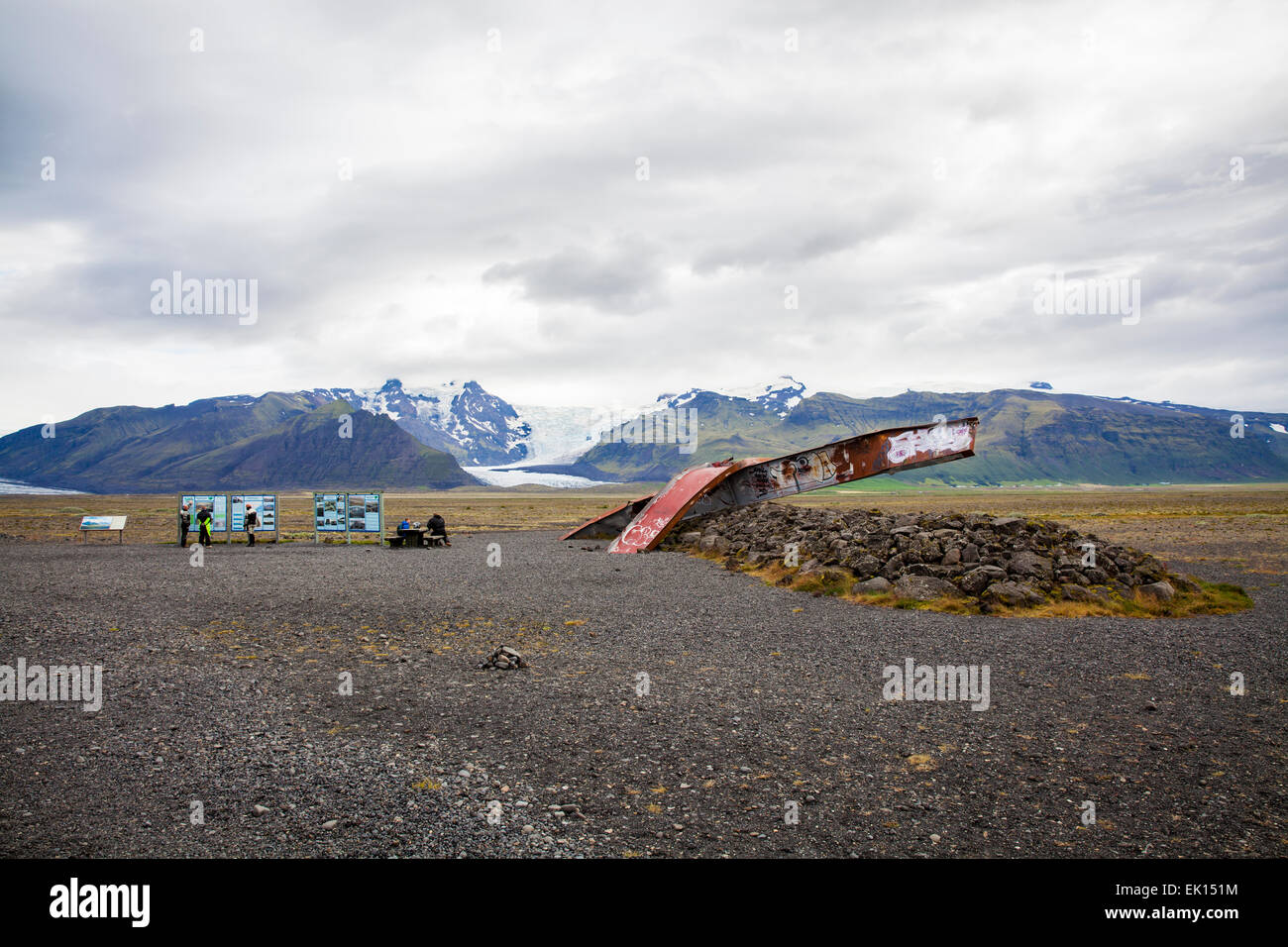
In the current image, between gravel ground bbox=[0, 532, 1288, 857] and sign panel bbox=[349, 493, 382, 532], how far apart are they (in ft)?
63.6

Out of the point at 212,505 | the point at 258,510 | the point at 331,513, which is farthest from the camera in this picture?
the point at 212,505

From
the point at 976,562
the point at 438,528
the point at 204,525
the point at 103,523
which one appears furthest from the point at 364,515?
the point at 976,562

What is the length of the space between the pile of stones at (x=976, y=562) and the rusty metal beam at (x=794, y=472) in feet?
17.2

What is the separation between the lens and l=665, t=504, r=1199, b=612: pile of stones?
17.8m

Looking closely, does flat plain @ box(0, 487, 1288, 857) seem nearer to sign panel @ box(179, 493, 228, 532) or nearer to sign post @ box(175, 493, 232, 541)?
sign post @ box(175, 493, 232, 541)

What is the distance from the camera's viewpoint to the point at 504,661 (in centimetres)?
1230

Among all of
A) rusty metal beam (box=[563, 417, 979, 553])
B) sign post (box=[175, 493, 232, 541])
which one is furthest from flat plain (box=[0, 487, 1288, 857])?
sign post (box=[175, 493, 232, 541])

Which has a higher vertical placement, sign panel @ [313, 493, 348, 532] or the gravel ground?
sign panel @ [313, 493, 348, 532]

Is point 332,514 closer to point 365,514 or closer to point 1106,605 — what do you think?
point 365,514

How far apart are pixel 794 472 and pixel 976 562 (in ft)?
47.3

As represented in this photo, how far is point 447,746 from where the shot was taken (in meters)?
8.53
